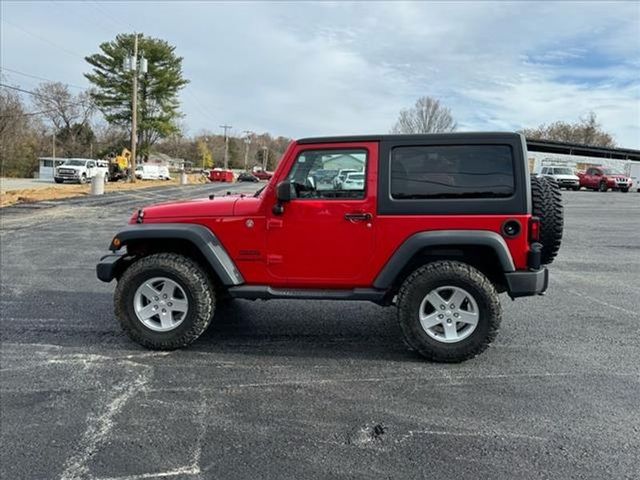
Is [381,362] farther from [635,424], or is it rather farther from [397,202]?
[635,424]

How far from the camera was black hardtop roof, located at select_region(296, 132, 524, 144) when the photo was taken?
4.29 meters

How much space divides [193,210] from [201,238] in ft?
1.07

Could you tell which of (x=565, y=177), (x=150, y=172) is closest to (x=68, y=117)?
(x=150, y=172)

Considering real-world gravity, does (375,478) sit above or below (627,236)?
below

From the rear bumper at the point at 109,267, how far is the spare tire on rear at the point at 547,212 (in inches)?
152

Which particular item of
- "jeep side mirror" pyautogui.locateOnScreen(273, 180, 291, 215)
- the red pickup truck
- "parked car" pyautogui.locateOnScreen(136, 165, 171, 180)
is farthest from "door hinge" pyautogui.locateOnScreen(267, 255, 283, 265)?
"parked car" pyautogui.locateOnScreen(136, 165, 171, 180)

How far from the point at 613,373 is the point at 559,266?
5168 mm

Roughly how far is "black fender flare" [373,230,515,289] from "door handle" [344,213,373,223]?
1.24 ft

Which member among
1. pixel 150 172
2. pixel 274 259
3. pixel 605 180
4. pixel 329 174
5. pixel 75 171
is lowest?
pixel 274 259

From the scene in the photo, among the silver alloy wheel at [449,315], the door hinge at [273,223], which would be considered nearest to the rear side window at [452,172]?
the silver alloy wheel at [449,315]

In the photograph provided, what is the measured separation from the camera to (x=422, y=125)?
2547 inches

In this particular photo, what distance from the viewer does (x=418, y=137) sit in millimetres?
4391

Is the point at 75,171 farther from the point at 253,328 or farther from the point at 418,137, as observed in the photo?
the point at 418,137

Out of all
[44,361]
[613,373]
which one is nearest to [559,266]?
[613,373]
